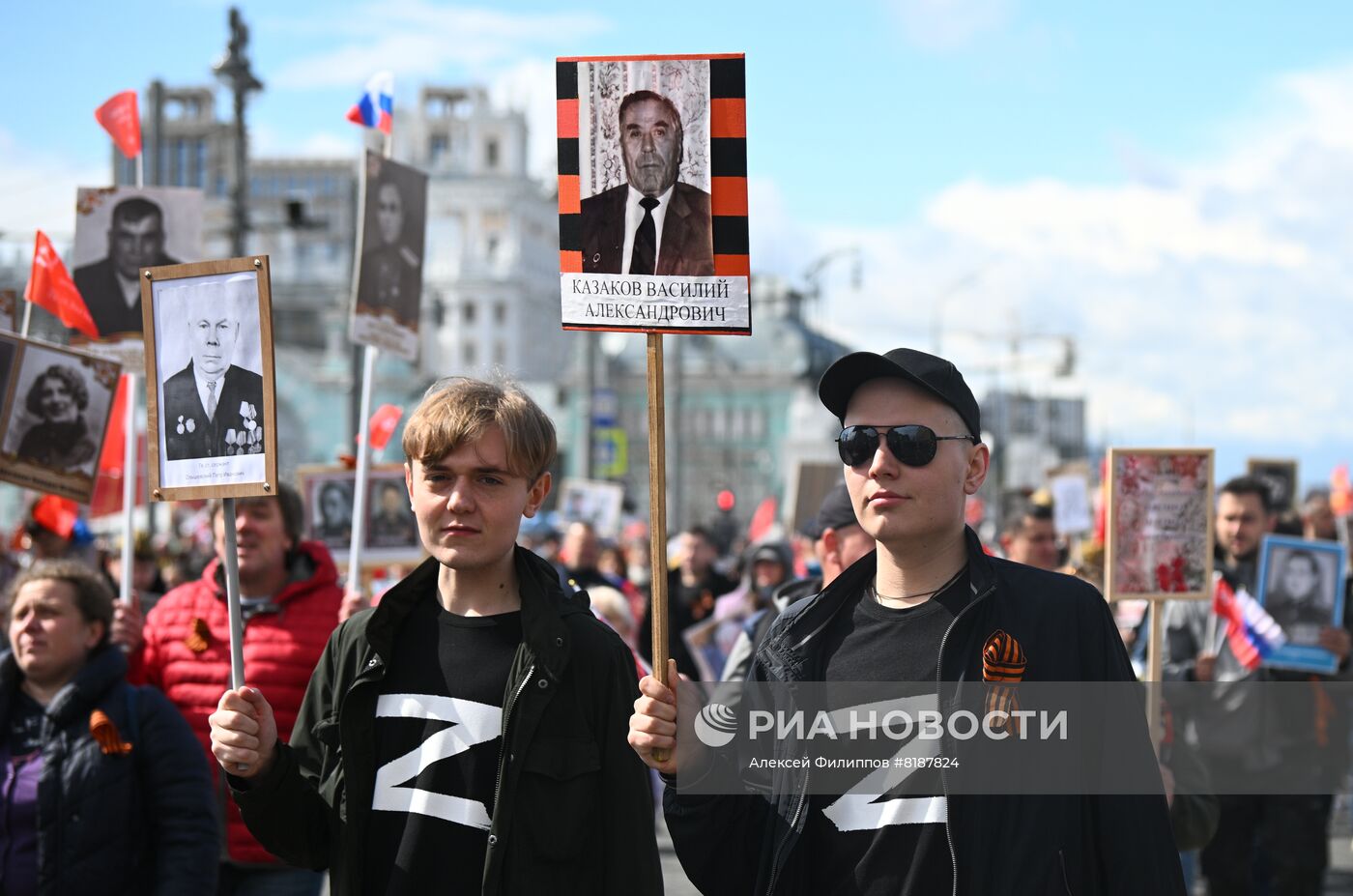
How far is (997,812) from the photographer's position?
3.13m

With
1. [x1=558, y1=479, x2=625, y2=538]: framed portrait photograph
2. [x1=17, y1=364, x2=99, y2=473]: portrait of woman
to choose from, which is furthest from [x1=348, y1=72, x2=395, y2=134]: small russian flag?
[x1=558, y1=479, x2=625, y2=538]: framed portrait photograph

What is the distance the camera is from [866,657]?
3.30 meters

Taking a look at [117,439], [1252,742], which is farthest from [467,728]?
[117,439]

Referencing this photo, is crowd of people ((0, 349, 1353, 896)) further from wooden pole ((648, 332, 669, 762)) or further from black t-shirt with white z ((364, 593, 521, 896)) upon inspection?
wooden pole ((648, 332, 669, 762))

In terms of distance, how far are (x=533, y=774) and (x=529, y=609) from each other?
34 centimetres

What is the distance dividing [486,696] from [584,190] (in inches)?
42.1

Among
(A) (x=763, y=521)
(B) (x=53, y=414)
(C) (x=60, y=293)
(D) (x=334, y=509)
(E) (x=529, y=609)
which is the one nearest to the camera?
(E) (x=529, y=609)

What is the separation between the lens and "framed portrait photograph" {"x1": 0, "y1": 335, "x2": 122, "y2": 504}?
641 centimetres

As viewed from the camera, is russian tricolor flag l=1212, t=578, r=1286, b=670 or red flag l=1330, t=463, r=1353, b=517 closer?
russian tricolor flag l=1212, t=578, r=1286, b=670

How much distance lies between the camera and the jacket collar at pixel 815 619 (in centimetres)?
334

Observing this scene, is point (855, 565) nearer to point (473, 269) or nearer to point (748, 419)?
point (748, 419)

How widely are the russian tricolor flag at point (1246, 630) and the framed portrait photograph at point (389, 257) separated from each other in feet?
12.0

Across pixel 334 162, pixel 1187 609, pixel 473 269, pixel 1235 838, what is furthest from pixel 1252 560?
pixel 334 162

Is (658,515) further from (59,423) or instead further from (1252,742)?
(1252,742)
